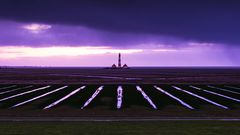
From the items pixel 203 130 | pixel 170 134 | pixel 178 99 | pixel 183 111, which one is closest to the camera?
pixel 170 134

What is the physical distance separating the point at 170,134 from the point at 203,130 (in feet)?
4.85

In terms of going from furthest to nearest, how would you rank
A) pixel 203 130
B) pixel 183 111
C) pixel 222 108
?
pixel 222 108 → pixel 183 111 → pixel 203 130

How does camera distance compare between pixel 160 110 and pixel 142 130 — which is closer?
pixel 142 130

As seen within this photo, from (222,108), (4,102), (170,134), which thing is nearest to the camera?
(170,134)

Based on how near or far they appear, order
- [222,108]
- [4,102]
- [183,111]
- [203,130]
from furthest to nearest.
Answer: [4,102]
[222,108]
[183,111]
[203,130]

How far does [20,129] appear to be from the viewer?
12492mm

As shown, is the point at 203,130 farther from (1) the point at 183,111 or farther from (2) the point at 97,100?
(2) the point at 97,100

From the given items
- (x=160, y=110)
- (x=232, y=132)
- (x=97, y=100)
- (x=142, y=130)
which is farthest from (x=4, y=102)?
(x=232, y=132)

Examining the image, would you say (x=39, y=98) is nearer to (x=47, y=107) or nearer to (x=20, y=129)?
(x=47, y=107)

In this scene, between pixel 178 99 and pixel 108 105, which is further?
pixel 178 99

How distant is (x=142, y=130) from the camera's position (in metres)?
12.3

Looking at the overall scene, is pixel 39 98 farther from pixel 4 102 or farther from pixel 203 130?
pixel 203 130

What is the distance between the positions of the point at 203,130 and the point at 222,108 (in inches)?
427

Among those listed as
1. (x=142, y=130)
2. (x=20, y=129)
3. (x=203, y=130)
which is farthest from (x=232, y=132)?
(x=20, y=129)
